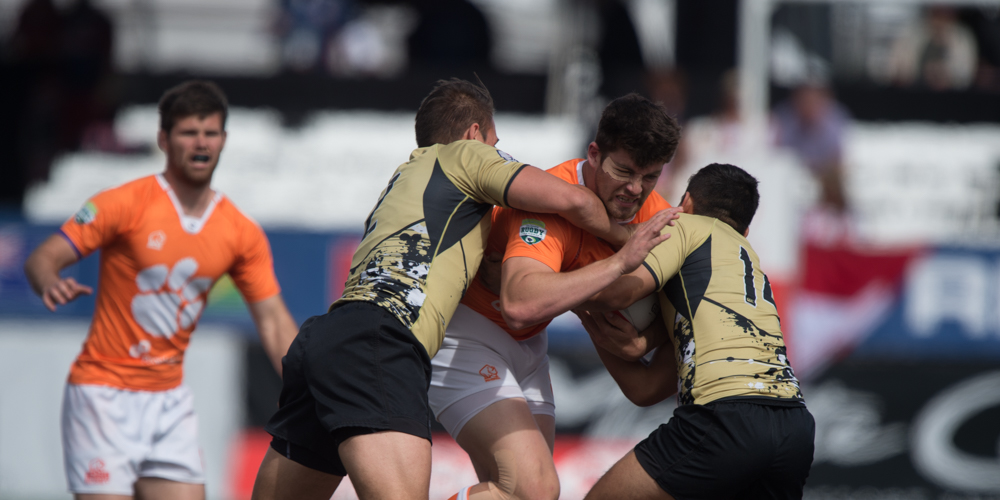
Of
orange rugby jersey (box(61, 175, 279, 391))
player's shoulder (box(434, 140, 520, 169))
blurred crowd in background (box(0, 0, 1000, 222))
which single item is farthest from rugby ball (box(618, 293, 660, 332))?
blurred crowd in background (box(0, 0, 1000, 222))

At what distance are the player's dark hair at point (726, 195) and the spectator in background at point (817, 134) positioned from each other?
583 cm

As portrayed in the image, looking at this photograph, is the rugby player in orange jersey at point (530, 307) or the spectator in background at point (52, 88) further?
the spectator in background at point (52, 88)

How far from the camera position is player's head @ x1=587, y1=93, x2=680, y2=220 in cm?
361

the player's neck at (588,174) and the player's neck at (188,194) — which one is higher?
the player's neck at (588,174)

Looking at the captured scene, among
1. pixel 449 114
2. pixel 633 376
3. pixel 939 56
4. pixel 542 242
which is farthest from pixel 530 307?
pixel 939 56

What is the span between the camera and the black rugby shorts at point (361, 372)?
336 cm

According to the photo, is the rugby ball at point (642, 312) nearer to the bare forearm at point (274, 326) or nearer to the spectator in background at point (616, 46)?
the bare forearm at point (274, 326)

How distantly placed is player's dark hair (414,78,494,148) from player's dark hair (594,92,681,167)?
626 millimetres

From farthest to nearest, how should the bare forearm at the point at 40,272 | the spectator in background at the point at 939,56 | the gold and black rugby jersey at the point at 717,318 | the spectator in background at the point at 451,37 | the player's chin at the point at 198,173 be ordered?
the spectator in background at the point at 451,37 < the spectator in background at the point at 939,56 < the player's chin at the point at 198,173 < the bare forearm at the point at 40,272 < the gold and black rugby jersey at the point at 717,318

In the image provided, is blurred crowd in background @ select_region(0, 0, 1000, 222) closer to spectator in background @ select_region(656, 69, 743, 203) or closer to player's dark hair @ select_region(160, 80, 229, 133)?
spectator in background @ select_region(656, 69, 743, 203)

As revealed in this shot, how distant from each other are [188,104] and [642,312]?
8.42 ft

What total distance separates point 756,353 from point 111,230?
3.20 m

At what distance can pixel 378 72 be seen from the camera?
1041 centimetres

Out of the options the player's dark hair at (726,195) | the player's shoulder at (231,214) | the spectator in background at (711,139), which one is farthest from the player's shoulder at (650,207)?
the spectator in background at (711,139)
